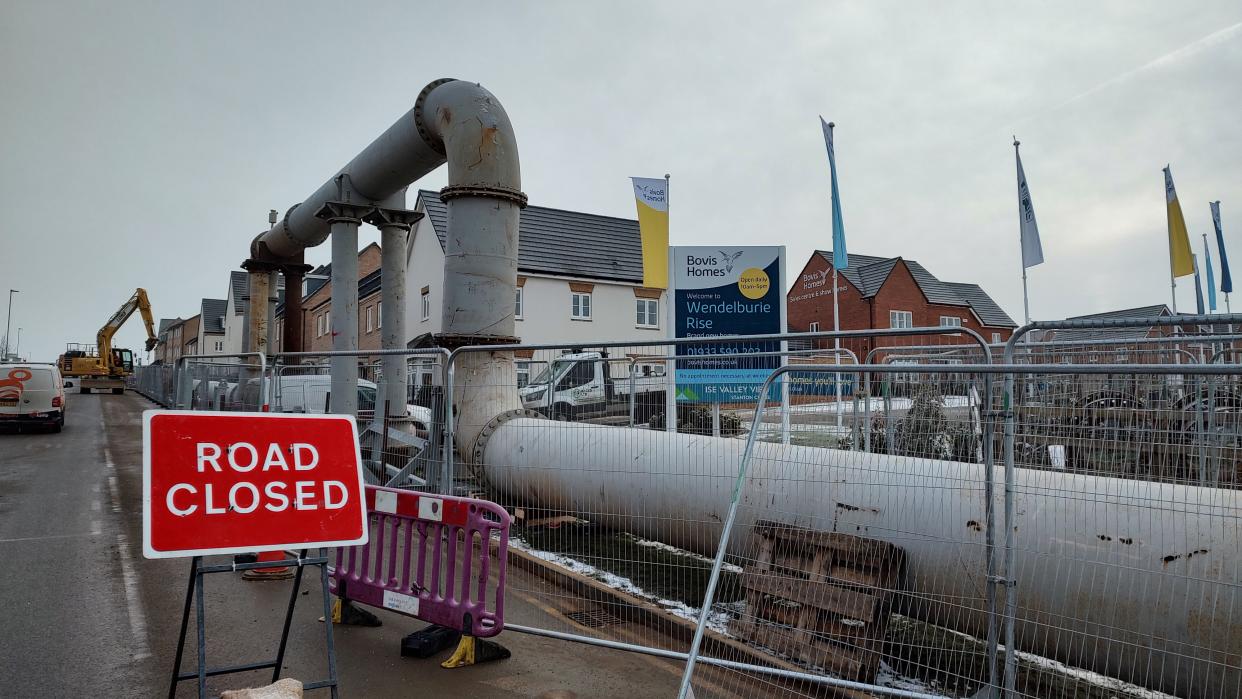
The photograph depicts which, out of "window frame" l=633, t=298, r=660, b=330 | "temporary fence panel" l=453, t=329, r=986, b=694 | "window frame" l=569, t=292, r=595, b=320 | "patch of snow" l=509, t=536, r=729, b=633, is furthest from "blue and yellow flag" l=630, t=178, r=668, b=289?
"window frame" l=633, t=298, r=660, b=330

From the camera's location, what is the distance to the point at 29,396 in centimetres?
1850

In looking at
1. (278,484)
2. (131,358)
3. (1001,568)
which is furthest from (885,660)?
(131,358)

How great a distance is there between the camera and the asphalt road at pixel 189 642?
14.0 ft

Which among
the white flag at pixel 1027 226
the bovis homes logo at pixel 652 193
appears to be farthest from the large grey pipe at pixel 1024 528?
the white flag at pixel 1027 226

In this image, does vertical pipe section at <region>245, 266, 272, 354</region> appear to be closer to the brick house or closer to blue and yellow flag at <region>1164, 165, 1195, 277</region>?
blue and yellow flag at <region>1164, 165, 1195, 277</region>

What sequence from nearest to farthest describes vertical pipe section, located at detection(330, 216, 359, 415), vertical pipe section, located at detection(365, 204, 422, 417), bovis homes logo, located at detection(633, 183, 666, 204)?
vertical pipe section, located at detection(330, 216, 359, 415) < vertical pipe section, located at detection(365, 204, 422, 417) < bovis homes logo, located at detection(633, 183, 666, 204)

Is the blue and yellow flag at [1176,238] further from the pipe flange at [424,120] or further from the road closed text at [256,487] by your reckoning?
the road closed text at [256,487]

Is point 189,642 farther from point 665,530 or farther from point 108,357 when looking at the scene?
point 108,357

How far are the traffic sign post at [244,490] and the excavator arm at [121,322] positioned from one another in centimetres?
4568

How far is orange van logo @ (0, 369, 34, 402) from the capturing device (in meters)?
18.4

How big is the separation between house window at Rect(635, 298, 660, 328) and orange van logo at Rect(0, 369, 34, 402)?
62.6 ft

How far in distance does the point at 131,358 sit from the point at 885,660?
177 ft

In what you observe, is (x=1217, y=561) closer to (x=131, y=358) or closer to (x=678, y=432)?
(x=678, y=432)

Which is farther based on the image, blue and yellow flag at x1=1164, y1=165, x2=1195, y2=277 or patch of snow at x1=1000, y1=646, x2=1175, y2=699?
blue and yellow flag at x1=1164, y1=165, x2=1195, y2=277
